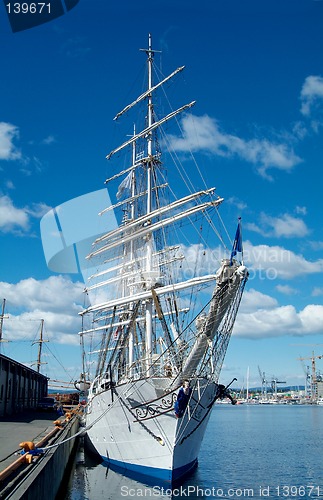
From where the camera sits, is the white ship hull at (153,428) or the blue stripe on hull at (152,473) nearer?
the white ship hull at (153,428)

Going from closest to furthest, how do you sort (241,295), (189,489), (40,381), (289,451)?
(241,295), (189,489), (289,451), (40,381)

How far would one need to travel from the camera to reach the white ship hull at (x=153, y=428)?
2198 cm

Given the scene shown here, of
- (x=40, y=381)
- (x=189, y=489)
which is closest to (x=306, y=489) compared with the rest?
(x=189, y=489)

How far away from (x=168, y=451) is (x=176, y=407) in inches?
105

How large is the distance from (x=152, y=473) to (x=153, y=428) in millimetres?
2381

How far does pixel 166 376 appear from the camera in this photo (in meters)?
24.0

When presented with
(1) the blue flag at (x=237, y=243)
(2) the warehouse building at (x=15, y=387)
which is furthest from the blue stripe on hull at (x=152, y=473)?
(2) the warehouse building at (x=15, y=387)

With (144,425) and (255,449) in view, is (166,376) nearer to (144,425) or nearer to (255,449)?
(144,425)

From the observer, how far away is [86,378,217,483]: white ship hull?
72.1 ft

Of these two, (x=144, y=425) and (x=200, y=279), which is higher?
(x=200, y=279)
